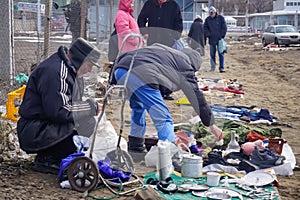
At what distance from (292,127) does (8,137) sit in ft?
13.9

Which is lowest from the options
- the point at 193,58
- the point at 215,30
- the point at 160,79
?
the point at 160,79

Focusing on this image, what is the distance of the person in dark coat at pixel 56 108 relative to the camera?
519cm

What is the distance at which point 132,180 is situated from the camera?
5320 millimetres

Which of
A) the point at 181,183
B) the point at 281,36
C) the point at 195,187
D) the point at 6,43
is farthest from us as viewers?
the point at 281,36

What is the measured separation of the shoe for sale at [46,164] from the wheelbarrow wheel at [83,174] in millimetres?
516

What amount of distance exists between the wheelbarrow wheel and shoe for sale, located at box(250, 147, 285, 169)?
1.79 m

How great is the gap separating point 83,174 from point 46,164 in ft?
2.26

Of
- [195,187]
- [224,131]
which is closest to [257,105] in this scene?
[224,131]

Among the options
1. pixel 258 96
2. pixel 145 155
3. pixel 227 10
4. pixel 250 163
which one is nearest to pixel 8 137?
pixel 145 155

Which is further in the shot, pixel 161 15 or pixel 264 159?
pixel 161 15

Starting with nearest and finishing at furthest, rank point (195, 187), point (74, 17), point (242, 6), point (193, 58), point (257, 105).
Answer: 1. point (195, 187)
2. point (193, 58)
3. point (257, 105)
4. point (74, 17)
5. point (242, 6)

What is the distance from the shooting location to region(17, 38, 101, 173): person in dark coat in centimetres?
519

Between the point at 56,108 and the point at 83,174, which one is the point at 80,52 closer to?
the point at 56,108

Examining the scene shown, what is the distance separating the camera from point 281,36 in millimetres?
35594
